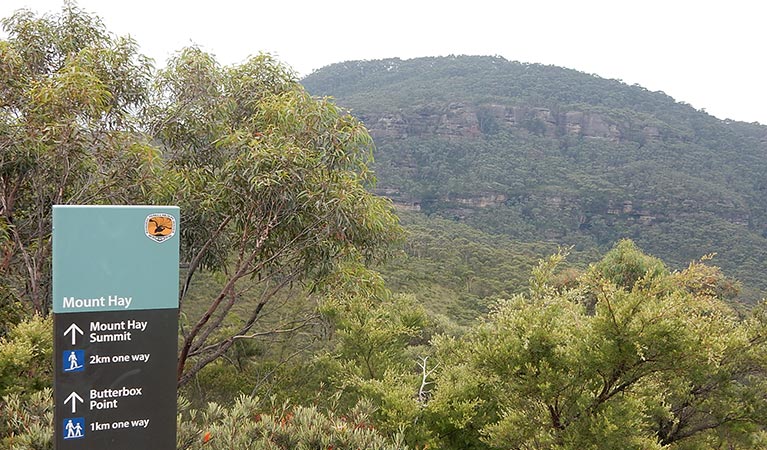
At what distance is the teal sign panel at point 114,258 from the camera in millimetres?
2137

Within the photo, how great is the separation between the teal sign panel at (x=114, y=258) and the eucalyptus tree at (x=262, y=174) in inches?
97.6

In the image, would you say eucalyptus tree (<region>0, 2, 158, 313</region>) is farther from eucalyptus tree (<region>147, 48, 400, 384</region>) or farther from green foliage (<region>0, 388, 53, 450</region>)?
green foliage (<region>0, 388, 53, 450</region>)

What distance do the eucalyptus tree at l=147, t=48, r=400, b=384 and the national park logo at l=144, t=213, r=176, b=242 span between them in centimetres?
244

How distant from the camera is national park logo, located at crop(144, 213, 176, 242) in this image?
230 cm

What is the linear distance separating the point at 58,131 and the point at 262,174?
203 centimetres

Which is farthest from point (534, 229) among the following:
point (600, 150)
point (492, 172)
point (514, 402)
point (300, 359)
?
point (514, 402)

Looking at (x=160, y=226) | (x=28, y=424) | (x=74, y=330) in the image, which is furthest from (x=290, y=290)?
(x=74, y=330)

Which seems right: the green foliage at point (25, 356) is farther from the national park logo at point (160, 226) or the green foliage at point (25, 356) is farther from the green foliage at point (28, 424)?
the national park logo at point (160, 226)

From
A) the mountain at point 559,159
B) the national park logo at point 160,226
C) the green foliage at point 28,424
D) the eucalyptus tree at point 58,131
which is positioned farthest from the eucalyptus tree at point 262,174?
the mountain at point 559,159

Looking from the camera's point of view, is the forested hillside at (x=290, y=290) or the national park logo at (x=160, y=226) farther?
the forested hillside at (x=290, y=290)

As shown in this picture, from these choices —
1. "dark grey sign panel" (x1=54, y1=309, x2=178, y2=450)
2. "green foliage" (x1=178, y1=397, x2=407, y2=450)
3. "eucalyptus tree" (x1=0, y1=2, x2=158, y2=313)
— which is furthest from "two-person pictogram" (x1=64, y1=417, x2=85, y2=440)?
"eucalyptus tree" (x1=0, y1=2, x2=158, y2=313)

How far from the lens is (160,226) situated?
7.63 ft

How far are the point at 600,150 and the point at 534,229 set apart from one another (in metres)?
23.6

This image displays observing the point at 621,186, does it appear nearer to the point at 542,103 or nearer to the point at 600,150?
the point at 600,150
